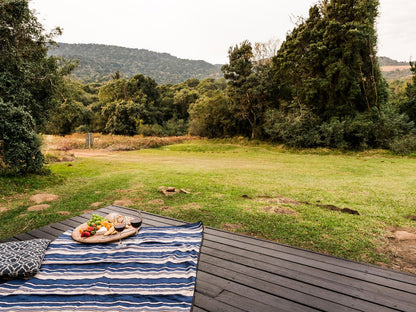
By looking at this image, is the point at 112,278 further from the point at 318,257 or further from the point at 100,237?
the point at 318,257

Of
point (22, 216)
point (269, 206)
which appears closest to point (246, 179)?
point (269, 206)

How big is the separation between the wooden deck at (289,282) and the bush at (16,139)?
6.69 m

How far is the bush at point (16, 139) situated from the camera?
616 cm

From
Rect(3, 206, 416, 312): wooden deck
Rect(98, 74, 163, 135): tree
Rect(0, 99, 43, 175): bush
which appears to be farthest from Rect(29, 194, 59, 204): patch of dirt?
Rect(98, 74, 163, 135): tree

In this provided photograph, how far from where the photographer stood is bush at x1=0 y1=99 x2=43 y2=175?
6.16 metres

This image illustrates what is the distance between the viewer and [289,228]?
156 inches

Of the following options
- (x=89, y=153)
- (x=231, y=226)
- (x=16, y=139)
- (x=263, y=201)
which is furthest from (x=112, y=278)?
(x=89, y=153)

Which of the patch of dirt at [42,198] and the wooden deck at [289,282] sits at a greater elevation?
the wooden deck at [289,282]

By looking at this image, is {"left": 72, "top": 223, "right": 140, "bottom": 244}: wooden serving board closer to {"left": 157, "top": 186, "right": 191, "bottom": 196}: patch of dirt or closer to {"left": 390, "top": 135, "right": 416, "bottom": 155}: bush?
{"left": 157, "top": 186, "right": 191, "bottom": 196}: patch of dirt

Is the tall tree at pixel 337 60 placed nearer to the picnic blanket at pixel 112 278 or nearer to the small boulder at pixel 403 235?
the small boulder at pixel 403 235

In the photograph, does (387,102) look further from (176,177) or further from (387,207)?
(176,177)

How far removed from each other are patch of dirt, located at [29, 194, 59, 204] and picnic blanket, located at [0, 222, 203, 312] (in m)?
3.84

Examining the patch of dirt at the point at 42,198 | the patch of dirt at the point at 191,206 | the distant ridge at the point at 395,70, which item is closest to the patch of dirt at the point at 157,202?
the patch of dirt at the point at 191,206

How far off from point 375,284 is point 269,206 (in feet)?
10.5
